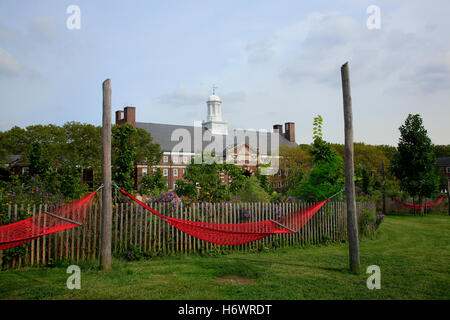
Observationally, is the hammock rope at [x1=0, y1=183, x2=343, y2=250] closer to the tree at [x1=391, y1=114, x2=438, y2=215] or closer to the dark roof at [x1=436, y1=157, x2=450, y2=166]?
the tree at [x1=391, y1=114, x2=438, y2=215]

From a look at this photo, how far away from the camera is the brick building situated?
6981cm

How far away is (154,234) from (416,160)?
78.1 ft

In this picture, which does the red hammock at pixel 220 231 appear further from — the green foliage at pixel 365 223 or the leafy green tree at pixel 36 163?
the leafy green tree at pixel 36 163

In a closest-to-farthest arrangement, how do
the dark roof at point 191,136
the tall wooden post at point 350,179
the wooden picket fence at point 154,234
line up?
the tall wooden post at point 350,179
the wooden picket fence at point 154,234
the dark roof at point 191,136

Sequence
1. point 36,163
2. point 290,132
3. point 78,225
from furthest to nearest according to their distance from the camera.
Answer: point 290,132, point 36,163, point 78,225

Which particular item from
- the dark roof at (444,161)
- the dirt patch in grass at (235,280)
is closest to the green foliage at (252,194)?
the dirt patch in grass at (235,280)

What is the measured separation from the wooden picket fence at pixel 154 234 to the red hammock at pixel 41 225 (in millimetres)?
395

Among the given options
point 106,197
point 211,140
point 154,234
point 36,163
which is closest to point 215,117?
point 211,140

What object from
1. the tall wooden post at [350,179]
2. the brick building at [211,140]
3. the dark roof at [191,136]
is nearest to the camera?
the tall wooden post at [350,179]

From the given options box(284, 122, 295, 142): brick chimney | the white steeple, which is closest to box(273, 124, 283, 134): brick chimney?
box(284, 122, 295, 142): brick chimney

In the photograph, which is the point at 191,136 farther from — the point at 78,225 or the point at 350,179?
the point at 350,179

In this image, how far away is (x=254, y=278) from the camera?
7.62 meters

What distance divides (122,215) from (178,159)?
205 feet

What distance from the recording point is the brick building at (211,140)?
6981cm
